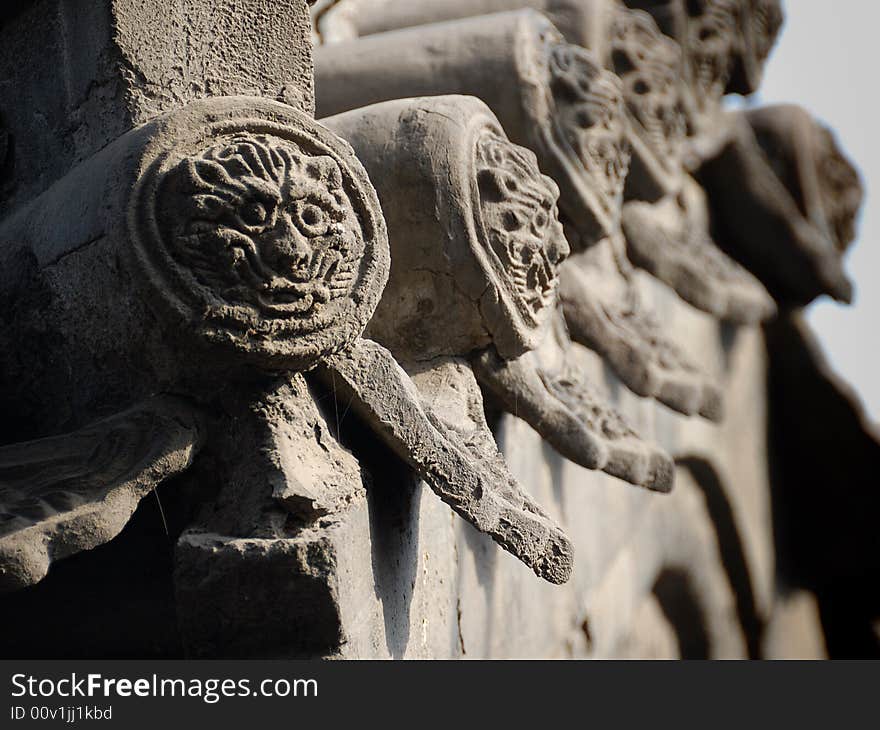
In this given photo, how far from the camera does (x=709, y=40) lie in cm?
354

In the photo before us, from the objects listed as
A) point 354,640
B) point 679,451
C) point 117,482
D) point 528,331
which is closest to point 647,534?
point 679,451

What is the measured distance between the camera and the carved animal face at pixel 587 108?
87.1 inches

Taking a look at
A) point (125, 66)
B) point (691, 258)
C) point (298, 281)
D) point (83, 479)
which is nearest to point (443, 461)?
point (298, 281)

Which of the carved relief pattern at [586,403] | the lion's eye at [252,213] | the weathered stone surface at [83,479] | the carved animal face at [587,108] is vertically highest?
the lion's eye at [252,213]

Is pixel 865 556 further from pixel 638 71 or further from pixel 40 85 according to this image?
pixel 40 85

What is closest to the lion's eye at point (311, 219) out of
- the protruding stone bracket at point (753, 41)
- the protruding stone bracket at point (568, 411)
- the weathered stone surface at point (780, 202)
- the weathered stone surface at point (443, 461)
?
the weathered stone surface at point (443, 461)

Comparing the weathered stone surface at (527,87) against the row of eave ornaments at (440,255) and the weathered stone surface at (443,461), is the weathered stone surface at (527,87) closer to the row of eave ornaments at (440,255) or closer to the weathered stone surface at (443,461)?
the row of eave ornaments at (440,255)

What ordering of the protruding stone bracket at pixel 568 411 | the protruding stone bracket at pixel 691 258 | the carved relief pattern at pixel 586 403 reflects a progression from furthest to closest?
the protruding stone bracket at pixel 691 258, the carved relief pattern at pixel 586 403, the protruding stone bracket at pixel 568 411

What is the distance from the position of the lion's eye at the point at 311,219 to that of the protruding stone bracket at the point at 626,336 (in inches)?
53.1

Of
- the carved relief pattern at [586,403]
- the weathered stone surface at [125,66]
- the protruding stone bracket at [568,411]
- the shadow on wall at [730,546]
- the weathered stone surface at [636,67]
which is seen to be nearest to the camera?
the weathered stone surface at [125,66]

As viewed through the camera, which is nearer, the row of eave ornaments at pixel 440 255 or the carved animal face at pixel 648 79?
the row of eave ornaments at pixel 440 255

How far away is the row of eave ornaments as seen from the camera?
4.04 feet

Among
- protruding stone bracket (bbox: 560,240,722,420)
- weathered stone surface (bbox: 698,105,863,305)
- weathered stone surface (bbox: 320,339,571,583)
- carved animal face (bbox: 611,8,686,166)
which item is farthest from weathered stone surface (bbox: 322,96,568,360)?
weathered stone surface (bbox: 698,105,863,305)

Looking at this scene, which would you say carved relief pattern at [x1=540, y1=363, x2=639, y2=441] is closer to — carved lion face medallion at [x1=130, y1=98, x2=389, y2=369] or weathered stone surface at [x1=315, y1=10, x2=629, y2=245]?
weathered stone surface at [x1=315, y1=10, x2=629, y2=245]
